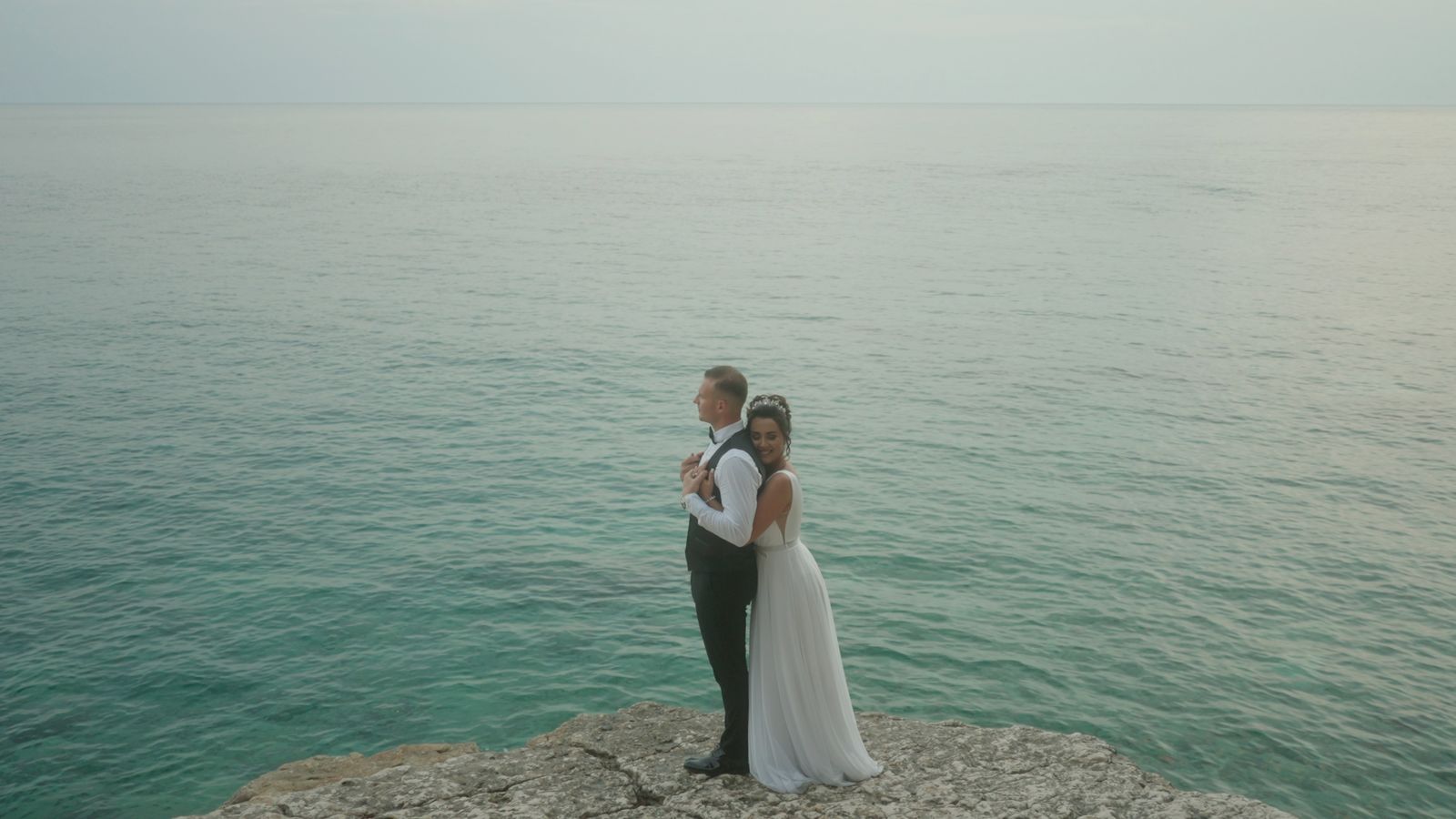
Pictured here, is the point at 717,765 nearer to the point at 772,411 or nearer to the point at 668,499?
the point at 772,411

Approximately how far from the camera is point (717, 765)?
8.28 m

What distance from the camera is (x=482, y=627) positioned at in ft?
57.8

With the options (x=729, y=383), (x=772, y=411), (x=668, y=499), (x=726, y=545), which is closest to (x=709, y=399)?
(x=729, y=383)

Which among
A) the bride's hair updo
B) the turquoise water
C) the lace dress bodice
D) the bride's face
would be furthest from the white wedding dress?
the turquoise water

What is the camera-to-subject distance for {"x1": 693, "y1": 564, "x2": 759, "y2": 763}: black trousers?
25.6 ft

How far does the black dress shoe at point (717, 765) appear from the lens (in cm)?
826

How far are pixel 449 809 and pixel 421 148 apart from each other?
17485cm

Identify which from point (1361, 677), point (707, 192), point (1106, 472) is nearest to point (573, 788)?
point (1361, 677)

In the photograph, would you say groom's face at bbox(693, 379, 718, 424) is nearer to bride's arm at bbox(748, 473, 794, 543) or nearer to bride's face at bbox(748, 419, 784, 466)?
bride's face at bbox(748, 419, 784, 466)

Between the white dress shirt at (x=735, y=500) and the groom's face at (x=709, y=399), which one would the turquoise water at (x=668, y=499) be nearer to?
the white dress shirt at (x=735, y=500)

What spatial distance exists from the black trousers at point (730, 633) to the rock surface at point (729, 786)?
0.37 meters

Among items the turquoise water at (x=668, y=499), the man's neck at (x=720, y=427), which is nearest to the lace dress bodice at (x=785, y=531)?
the man's neck at (x=720, y=427)

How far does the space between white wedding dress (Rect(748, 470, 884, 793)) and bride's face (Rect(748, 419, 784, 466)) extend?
1.17 ft

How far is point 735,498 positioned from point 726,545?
0.46 m
